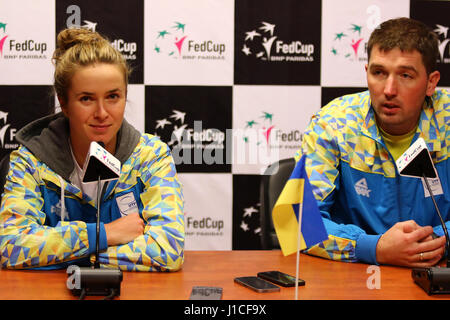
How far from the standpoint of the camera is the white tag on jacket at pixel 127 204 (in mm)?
1898

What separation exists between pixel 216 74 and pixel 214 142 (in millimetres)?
377

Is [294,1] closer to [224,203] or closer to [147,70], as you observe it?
[147,70]

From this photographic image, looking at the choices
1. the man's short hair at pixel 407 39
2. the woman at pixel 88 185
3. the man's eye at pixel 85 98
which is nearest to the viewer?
the woman at pixel 88 185

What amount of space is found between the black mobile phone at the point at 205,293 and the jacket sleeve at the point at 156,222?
0.80 feet

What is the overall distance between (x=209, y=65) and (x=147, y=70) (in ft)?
1.12

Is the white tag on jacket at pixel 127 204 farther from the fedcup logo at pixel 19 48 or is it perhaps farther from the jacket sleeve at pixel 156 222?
the fedcup logo at pixel 19 48

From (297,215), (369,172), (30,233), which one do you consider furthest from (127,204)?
(369,172)

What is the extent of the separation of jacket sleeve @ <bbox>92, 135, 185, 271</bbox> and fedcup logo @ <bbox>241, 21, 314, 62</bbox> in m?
1.17

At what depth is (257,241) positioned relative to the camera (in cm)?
303

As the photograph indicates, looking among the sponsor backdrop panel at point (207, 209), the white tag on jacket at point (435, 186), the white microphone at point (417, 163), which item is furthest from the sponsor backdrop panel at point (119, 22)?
the white microphone at point (417, 163)

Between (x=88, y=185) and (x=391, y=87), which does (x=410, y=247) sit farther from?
(x=88, y=185)

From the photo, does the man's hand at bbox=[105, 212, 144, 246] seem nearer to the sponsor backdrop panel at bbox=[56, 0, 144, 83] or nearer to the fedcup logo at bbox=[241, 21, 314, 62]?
the sponsor backdrop panel at bbox=[56, 0, 144, 83]

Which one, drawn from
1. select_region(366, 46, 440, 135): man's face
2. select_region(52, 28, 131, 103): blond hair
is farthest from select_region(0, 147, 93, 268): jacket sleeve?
select_region(366, 46, 440, 135): man's face
